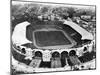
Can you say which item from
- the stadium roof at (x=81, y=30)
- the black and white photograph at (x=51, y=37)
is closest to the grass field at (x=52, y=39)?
the black and white photograph at (x=51, y=37)

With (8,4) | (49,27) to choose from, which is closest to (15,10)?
(8,4)

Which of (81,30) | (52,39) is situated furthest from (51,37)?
(81,30)

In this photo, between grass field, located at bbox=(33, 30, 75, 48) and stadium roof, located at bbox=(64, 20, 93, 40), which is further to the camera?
stadium roof, located at bbox=(64, 20, 93, 40)

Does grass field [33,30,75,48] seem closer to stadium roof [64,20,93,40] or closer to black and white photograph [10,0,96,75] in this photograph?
black and white photograph [10,0,96,75]

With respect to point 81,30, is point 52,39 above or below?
below

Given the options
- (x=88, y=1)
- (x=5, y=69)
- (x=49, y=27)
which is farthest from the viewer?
(x=88, y=1)

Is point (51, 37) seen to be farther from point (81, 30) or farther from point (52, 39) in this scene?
point (81, 30)

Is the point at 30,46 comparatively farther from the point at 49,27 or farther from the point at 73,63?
the point at 73,63

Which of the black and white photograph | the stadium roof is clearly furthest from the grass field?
the stadium roof
